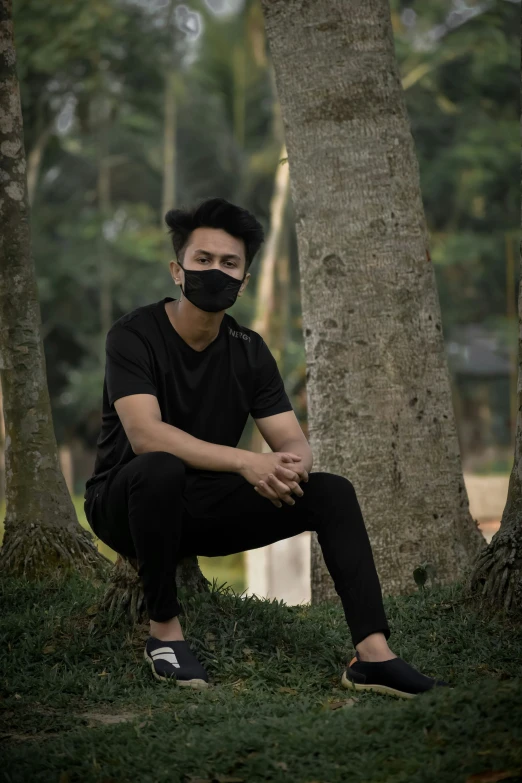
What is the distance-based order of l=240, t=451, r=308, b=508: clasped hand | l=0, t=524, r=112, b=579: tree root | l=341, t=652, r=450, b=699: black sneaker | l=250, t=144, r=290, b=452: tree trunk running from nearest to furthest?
l=341, t=652, r=450, b=699: black sneaker
l=240, t=451, r=308, b=508: clasped hand
l=0, t=524, r=112, b=579: tree root
l=250, t=144, r=290, b=452: tree trunk

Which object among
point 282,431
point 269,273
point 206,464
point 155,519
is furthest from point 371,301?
point 269,273

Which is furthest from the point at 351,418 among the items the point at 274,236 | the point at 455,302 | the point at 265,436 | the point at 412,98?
the point at 455,302

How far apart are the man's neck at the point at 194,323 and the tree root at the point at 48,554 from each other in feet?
6.10

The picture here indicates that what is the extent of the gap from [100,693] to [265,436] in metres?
1.28

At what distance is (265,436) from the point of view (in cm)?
485

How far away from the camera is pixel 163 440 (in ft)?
14.3

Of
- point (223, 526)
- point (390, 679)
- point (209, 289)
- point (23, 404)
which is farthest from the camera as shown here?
point (23, 404)

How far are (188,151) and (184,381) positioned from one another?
111 feet

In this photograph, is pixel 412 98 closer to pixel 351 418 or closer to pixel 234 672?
pixel 351 418

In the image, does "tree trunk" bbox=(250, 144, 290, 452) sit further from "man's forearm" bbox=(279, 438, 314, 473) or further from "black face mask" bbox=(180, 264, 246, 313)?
"black face mask" bbox=(180, 264, 246, 313)

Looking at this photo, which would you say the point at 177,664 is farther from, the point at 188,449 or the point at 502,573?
the point at 502,573

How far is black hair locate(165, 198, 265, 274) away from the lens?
4.66m

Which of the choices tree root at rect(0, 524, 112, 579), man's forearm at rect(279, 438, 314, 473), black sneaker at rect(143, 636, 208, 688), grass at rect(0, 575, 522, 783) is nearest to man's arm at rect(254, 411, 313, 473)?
man's forearm at rect(279, 438, 314, 473)

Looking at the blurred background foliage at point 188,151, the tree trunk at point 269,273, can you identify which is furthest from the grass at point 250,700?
the tree trunk at point 269,273
